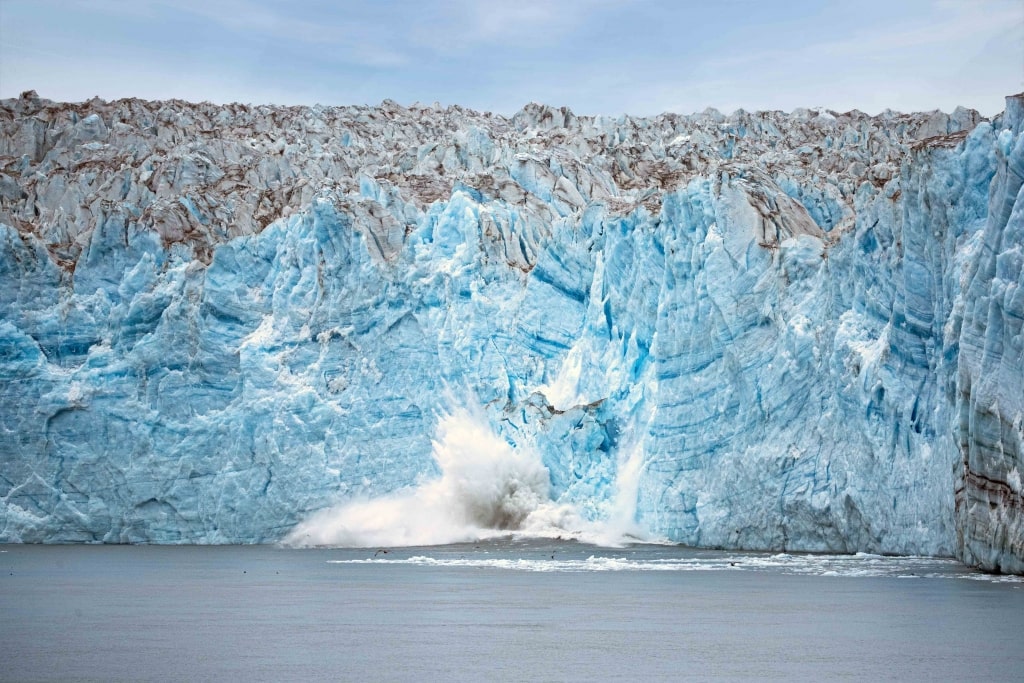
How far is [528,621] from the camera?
22.0 metres

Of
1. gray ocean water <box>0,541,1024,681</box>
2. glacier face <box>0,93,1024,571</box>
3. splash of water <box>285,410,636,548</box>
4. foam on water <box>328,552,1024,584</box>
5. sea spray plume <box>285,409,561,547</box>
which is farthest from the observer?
sea spray plume <box>285,409,561,547</box>

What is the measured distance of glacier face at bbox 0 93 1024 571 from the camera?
29.1m

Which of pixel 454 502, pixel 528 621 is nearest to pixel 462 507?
pixel 454 502

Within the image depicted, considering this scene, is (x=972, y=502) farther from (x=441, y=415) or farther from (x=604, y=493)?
(x=441, y=415)

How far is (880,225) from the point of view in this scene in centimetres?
3155

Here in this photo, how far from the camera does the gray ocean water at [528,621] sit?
17.0 metres

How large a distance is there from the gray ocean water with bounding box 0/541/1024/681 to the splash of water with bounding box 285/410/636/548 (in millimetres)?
5538

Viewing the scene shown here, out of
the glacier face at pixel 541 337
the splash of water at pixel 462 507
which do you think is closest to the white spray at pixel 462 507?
the splash of water at pixel 462 507

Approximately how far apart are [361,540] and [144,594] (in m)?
15.1

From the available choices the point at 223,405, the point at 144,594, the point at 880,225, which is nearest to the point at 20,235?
the point at 223,405

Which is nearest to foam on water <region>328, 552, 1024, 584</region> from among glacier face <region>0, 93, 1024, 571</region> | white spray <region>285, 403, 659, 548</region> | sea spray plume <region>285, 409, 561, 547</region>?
glacier face <region>0, 93, 1024, 571</region>

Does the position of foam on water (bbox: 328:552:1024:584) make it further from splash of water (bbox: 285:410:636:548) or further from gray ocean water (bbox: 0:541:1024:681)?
splash of water (bbox: 285:410:636:548)

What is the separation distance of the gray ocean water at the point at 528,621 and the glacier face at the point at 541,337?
2503mm

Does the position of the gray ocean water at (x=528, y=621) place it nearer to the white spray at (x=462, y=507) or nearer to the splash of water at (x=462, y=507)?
the white spray at (x=462, y=507)
